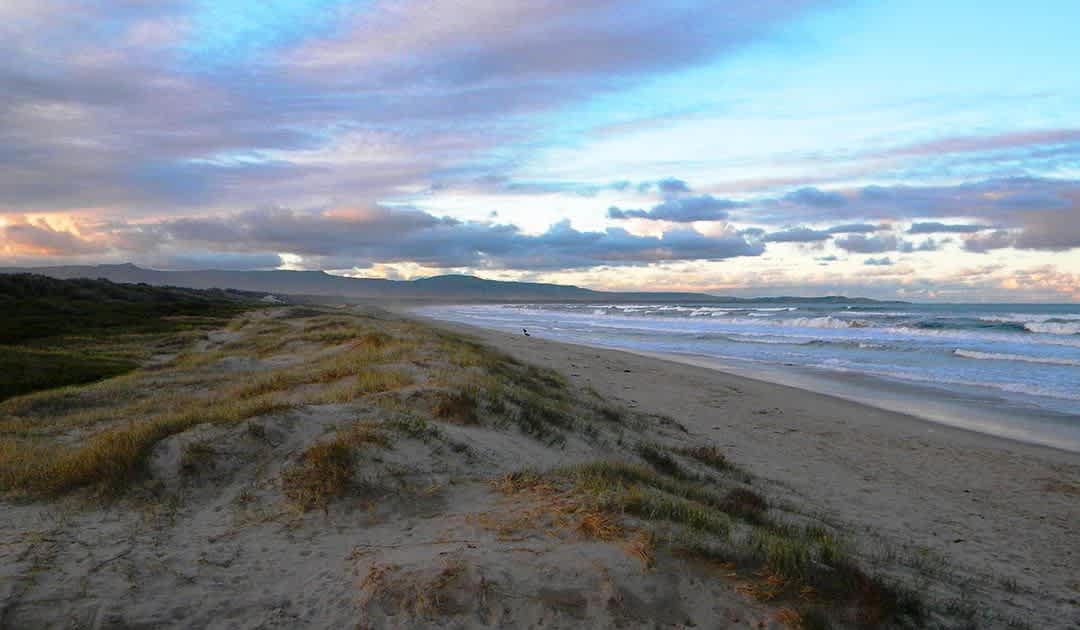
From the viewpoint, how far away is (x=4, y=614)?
444cm

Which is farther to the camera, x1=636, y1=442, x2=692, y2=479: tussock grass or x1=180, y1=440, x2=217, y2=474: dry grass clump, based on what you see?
x1=636, y1=442, x2=692, y2=479: tussock grass

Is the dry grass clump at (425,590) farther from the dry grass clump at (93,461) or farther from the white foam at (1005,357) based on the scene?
the white foam at (1005,357)

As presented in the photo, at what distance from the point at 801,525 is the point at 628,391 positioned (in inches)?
508

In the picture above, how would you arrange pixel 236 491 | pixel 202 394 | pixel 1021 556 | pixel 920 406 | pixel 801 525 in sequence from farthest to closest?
1. pixel 920 406
2. pixel 202 394
3. pixel 1021 556
4. pixel 801 525
5. pixel 236 491

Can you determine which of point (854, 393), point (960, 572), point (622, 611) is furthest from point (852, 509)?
point (854, 393)

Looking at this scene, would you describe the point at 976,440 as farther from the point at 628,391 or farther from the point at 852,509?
the point at 628,391

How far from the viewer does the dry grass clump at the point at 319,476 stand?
6.64 metres

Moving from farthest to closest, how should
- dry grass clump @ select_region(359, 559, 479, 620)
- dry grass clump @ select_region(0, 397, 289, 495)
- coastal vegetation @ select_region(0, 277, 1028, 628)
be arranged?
dry grass clump @ select_region(0, 397, 289, 495) < coastal vegetation @ select_region(0, 277, 1028, 628) < dry grass clump @ select_region(359, 559, 479, 620)

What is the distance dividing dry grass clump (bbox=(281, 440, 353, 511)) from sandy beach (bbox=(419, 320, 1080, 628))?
16.7 ft

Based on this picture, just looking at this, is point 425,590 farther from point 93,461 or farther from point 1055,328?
point 1055,328

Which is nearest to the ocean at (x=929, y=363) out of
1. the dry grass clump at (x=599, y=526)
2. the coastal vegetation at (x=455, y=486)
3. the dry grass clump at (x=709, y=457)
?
the dry grass clump at (x=709, y=457)

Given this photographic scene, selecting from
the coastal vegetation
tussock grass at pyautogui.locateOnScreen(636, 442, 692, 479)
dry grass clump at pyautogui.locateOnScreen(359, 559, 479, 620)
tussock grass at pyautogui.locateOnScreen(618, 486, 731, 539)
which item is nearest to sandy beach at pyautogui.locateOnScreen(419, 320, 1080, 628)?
the coastal vegetation

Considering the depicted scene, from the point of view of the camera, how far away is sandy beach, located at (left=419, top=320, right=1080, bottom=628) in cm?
744

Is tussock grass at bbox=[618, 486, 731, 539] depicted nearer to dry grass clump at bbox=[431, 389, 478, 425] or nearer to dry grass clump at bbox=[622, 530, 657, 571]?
dry grass clump at bbox=[622, 530, 657, 571]
